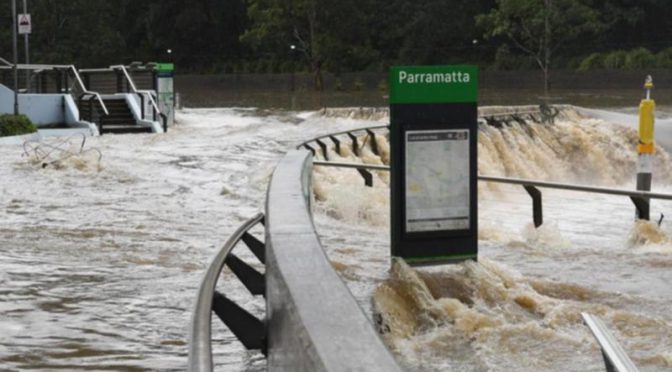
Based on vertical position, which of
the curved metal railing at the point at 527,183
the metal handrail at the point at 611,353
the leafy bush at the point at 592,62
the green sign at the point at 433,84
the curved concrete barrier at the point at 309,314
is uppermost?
the leafy bush at the point at 592,62

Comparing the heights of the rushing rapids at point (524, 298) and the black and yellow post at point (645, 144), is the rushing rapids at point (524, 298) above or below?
below

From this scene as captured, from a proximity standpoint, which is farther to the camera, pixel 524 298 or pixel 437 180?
pixel 437 180

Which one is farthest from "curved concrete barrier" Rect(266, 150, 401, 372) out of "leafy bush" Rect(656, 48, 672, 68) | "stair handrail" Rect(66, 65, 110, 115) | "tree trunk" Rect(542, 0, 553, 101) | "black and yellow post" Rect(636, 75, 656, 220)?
"tree trunk" Rect(542, 0, 553, 101)

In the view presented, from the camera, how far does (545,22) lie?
65.7 meters

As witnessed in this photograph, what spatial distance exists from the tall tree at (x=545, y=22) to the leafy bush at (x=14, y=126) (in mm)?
40935

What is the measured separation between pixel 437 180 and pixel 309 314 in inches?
207

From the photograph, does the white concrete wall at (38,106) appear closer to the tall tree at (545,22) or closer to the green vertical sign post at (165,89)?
the green vertical sign post at (165,89)

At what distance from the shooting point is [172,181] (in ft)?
54.6

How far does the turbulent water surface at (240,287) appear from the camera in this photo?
618 centimetres

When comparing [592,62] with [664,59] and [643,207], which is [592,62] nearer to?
[664,59]

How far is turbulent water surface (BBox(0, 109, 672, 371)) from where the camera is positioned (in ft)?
20.3

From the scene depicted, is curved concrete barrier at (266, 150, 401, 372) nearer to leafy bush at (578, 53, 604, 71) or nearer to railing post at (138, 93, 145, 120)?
railing post at (138, 93, 145, 120)

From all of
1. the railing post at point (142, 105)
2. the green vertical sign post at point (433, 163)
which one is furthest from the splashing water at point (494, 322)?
the railing post at point (142, 105)

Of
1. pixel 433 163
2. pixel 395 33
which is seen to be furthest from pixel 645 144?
pixel 395 33
